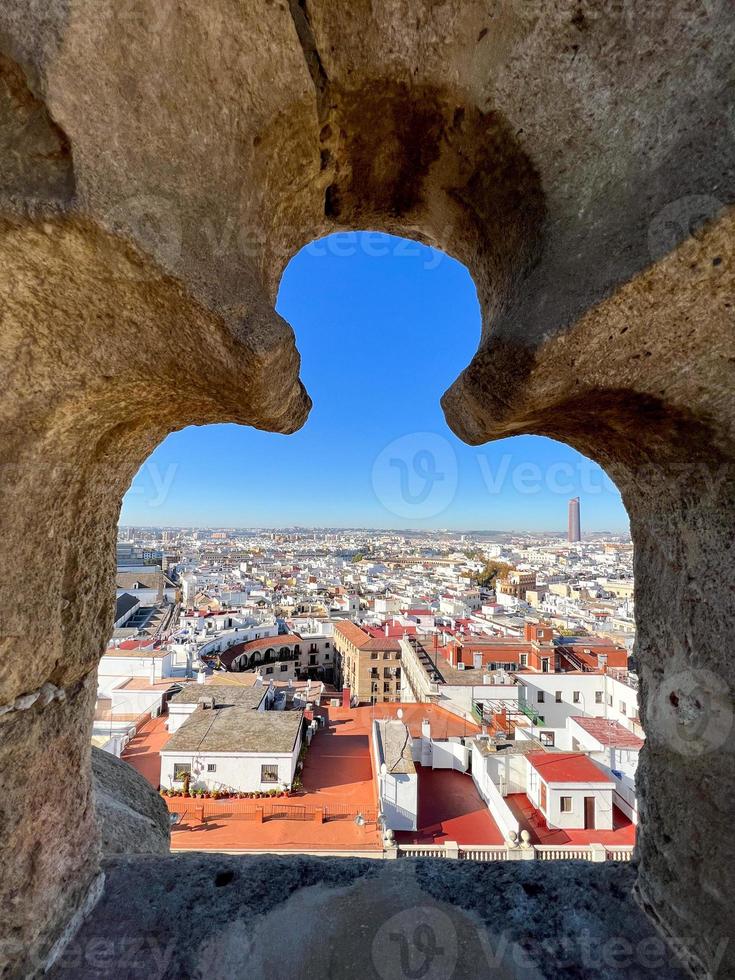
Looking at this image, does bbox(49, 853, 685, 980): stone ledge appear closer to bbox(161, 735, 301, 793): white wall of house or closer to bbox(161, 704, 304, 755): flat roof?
bbox(161, 735, 301, 793): white wall of house

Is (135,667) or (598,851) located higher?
(598,851)

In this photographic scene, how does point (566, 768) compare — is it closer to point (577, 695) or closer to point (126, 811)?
point (577, 695)

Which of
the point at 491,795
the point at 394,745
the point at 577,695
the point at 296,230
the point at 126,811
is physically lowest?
the point at 577,695

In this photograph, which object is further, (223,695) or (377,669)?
(377,669)

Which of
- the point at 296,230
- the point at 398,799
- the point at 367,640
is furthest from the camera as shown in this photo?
the point at 367,640

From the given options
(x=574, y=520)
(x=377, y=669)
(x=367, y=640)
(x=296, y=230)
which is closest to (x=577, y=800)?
(x=296, y=230)

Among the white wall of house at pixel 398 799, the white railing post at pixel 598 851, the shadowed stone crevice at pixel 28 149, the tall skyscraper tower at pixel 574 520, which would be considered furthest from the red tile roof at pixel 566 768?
the tall skyscraper tower at pixel 574 520

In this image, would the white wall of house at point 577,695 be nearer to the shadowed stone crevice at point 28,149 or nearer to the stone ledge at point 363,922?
the stone ledge at point 363,922

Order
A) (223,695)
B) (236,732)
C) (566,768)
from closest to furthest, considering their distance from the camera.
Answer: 1. (566,768)
2. (236,732)
3. (223,695)
